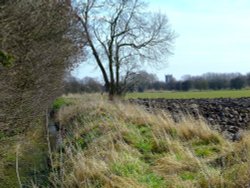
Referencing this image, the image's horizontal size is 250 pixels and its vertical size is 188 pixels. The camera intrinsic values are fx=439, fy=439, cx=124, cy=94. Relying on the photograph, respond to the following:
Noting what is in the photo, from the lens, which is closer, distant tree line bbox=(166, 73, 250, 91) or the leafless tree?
the leafless tree

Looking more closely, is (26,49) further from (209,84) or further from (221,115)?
(209,84)

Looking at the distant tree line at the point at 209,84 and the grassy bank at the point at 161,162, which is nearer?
the grassy bank at the point at 161,162

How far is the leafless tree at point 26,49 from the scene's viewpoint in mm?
8680

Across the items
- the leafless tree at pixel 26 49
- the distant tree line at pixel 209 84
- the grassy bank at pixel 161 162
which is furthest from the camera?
the distant tree line at pixel 209 84

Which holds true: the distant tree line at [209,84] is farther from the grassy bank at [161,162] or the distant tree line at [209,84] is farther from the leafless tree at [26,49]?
the grassy bank at [161,162]

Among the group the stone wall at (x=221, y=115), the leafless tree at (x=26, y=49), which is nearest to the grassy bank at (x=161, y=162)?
the stone wall at (x=221, y=115)

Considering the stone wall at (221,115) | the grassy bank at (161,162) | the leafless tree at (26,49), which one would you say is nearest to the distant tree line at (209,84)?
the stone wall at (221,115)

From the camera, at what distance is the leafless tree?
8680 mm

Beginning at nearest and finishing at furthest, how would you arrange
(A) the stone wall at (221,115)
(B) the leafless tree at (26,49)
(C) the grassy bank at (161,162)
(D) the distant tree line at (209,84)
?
(C) the grassy bank at (161,162)
(B) the leafless tree at (26,49)
(A) the stone wall at (221,115)
(D) the distant tree line at (209,84)

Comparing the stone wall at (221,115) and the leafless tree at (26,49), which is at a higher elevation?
the leafless tree at (26,49)

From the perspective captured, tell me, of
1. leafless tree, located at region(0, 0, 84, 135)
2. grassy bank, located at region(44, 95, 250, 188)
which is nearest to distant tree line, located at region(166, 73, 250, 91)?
leafless tree, located at region(0, 0, 84, 135)

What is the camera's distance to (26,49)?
10.5m

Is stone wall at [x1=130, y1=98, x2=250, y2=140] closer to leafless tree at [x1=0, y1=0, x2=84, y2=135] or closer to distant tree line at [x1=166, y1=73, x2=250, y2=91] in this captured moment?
leafless tree at [x1=0, y1=0, x2=84, y2=135]

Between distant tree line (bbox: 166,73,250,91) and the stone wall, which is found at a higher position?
distant tree line (bbox: 166,73,250,91)
